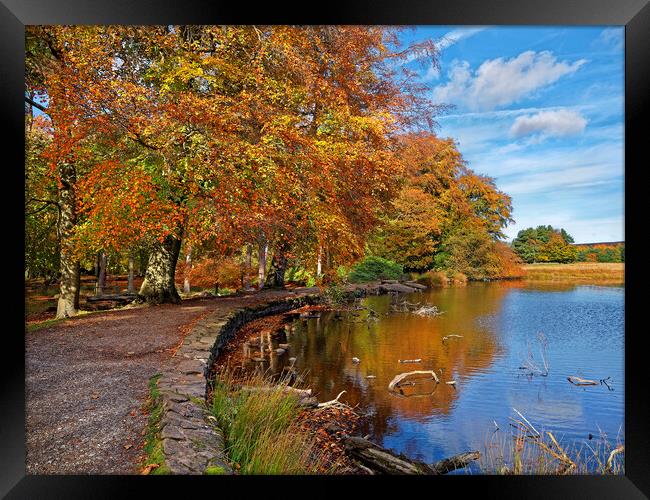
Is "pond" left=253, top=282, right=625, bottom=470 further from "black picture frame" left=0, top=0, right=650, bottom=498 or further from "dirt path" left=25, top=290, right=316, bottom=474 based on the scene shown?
"dirt path" left=25, top=290, right=316, bottom=474

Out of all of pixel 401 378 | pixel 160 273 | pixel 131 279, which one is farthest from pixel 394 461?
pixel 131 279

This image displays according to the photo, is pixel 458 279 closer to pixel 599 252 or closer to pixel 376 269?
pixel 599 252

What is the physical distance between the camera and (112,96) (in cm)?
576

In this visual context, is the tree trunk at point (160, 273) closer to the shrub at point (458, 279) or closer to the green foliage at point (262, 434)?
the green foliage at point (262, 434)

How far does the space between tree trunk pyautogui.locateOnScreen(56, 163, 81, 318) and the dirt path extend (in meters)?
0.33

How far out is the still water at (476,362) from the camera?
14.7ft

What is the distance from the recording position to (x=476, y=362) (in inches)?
244

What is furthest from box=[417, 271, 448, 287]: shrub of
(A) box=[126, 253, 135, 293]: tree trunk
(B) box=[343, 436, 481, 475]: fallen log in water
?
(A) box=[126, 253, 135, 293]: tree trunk

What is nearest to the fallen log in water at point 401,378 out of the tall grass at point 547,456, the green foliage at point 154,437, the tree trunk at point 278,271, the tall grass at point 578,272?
the tall grass at point 547,456

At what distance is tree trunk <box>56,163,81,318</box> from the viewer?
6395 mm

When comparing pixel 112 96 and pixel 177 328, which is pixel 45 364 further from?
pixel 112 96
